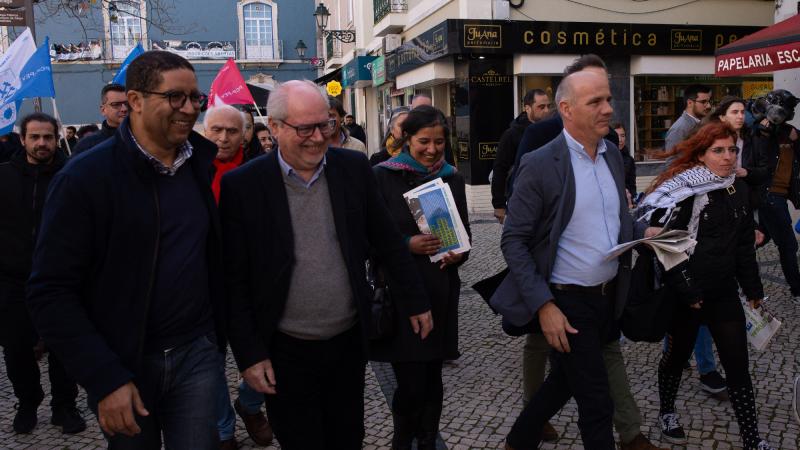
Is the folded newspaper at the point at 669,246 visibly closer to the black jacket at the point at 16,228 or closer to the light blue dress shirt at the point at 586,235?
the light blue dress shirt at the point at 586,235

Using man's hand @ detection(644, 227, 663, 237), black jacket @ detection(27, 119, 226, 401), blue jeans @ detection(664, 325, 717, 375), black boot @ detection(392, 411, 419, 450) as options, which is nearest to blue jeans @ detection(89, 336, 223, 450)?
black jacket @ detection(27, 119, 226, 401)

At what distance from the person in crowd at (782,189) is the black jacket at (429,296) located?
415 cm

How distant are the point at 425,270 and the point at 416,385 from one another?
0.58 meters

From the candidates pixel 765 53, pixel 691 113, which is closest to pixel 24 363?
pixel 691 113

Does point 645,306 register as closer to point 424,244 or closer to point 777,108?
point 424,244

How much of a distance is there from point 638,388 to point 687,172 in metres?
1.73

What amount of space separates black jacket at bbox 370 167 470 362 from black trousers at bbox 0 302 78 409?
227 cm

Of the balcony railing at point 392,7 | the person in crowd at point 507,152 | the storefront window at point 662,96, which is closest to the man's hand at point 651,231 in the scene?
the person in crowd at point 507,152

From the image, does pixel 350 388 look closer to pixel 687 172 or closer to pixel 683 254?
pixel 683 254

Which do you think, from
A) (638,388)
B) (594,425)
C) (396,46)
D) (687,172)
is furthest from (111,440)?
(396,46)

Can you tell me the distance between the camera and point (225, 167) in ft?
14.6

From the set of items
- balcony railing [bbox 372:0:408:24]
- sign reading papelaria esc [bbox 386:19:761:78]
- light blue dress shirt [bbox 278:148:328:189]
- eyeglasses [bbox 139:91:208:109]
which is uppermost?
balcony railing [bbox 372:0:408:24]

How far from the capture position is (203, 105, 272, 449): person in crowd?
411 centimetres

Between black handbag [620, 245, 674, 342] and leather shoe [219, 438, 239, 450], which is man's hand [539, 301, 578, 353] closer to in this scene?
black handbag [620, 245, 674, 342]
